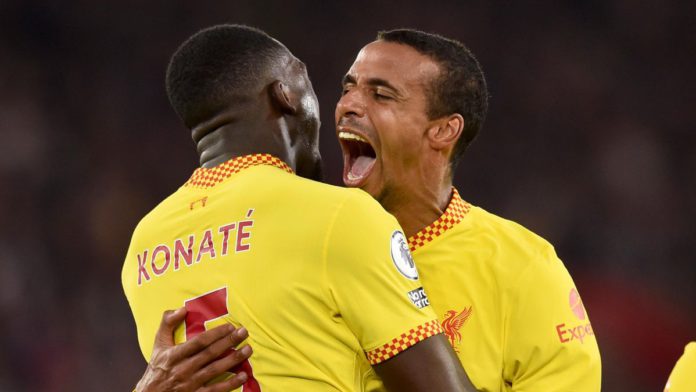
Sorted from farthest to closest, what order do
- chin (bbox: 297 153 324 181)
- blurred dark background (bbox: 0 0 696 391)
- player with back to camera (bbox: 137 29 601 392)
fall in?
blurred dark background (bbox: 0 0 696 391) → chin (bbox: 297 153 324 181) → player with back to camera (bbox: 137 29 601 392)

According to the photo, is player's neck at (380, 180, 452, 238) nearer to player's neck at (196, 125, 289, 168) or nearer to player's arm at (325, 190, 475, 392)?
player's neck at (196, 125, 289, 168)

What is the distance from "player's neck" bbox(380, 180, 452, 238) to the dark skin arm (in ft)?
2.13

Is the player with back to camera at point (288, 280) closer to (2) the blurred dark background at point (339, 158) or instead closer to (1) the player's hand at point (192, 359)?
(1) the player's hand at point (192, 359)

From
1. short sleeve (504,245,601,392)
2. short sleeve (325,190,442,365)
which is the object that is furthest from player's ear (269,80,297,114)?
short sleeve (504,245,601,392)

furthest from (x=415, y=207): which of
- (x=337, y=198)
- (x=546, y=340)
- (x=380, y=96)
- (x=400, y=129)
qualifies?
(x=337, y=198)

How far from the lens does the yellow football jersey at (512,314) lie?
103 inches

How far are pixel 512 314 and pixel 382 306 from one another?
1.77 ft

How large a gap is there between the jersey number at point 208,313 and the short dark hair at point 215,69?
20.6 inches

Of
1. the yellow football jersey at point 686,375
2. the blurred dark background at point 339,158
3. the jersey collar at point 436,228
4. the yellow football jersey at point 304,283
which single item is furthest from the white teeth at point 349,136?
the blurred dark background at point 339,158

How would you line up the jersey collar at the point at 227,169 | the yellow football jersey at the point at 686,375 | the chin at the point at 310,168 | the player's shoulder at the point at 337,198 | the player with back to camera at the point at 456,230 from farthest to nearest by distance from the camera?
the chin at the point at 310,168 < the player with back to camera at the point at 456,230 < the jersey collar at the point at 227,169 < the player's shoulder at the point at 337,198 < the yellow football jersey at the point at 686,375

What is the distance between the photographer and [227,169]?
2.54 meters

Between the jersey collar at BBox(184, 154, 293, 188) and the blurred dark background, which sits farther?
the blurred dark background

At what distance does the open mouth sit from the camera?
9.65ft

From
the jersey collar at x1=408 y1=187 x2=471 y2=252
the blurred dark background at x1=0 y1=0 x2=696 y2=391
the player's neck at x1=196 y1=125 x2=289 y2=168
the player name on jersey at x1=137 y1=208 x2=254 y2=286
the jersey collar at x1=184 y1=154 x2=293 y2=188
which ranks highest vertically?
the blurred dark background at x1=0 y1=0 x2=696 y2=391
